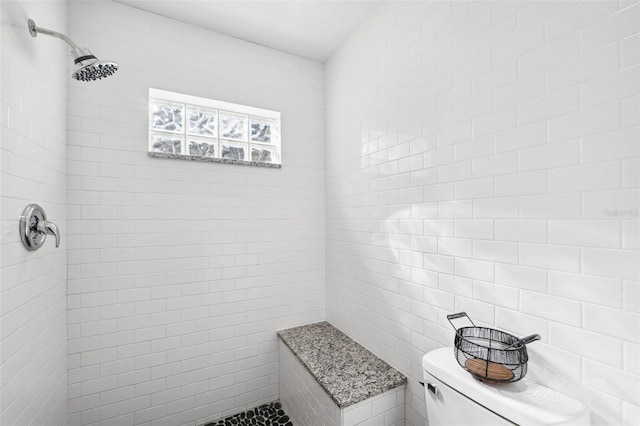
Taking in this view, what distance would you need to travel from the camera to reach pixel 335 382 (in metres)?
1.61

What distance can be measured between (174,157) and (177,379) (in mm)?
1495

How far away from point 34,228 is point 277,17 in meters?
1.82

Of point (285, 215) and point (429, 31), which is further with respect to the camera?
point (285, 215)

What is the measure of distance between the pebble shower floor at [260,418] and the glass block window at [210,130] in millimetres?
1846

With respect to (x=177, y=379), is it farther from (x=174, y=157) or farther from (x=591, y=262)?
(x=591, y=262)

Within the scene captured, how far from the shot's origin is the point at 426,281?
59.6 inches

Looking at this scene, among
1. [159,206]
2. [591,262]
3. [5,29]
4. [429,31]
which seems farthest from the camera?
[159,206]

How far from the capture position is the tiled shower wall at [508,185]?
0.89 m

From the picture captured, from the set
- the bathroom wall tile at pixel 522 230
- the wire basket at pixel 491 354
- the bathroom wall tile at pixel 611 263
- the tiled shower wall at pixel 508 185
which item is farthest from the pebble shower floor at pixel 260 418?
the bathroom wall tile at pixel 611 263

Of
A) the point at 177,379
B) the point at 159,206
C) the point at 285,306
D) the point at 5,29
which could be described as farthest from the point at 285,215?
the point at 5,29

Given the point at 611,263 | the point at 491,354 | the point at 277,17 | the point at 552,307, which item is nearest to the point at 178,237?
the point at 277,17

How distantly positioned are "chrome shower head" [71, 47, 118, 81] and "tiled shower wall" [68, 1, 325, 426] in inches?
21.1

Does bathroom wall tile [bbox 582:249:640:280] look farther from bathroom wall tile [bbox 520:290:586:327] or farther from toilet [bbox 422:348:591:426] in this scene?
toilet [bbox 422:348:591:426]

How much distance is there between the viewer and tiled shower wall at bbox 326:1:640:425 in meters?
0.89
